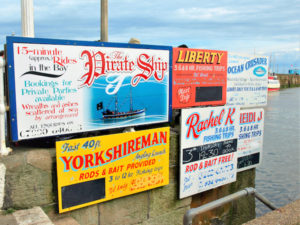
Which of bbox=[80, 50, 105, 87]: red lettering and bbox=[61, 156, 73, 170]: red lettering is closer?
bbox=[61, 156, 73, 170]: red lettering

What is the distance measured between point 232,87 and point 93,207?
12.3ft

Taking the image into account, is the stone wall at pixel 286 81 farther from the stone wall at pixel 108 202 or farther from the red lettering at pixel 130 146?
the red lettering at pixel 130 146

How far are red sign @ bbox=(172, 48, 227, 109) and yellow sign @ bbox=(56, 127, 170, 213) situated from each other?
0.90m

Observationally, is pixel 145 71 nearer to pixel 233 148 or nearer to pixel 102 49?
pixel 102 49

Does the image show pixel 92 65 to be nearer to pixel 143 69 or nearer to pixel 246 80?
pixel 143 69

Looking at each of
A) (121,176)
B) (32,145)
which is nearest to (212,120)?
(121,176)

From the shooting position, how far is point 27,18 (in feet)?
17.4

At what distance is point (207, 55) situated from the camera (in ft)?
19.5

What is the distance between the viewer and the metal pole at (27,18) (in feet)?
17.2

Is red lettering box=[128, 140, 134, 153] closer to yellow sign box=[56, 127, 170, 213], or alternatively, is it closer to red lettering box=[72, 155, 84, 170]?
yellow sign box=[56, 127, 170, 213]

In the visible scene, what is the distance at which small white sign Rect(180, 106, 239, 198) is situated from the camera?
536 cm

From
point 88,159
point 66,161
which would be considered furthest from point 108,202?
point 66,161

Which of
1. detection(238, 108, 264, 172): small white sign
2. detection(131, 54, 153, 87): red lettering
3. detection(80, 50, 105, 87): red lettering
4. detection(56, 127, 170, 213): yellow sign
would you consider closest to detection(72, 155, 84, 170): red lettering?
detection(56, 127, 170, 213): yellow sign

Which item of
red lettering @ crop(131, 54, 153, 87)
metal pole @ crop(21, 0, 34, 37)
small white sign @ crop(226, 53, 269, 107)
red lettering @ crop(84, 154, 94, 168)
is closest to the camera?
red lettering @ crop(84, 154, 94, 168)
